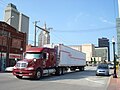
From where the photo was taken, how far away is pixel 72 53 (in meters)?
38.6

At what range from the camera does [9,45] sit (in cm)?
5097

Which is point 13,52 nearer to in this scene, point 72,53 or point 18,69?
point 72,53

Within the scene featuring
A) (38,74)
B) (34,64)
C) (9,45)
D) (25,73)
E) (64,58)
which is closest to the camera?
(25,73)

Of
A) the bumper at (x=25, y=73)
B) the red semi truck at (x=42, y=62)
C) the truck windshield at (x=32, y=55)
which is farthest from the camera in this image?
the truck windshield at (x=32, y=55)

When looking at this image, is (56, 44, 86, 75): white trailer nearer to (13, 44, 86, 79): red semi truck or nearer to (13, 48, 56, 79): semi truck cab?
(13, 44, 86, 79): red semi truck

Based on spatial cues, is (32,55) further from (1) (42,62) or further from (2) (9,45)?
(2) (9,45)

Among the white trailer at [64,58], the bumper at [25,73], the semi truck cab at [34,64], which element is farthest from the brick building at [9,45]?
the bumper at [25,73]

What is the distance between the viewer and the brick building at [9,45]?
48500mm

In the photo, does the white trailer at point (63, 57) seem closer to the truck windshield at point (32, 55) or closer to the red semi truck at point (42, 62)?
the red semi truck at point (42, 62)

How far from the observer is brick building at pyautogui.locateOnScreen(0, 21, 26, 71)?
159 feet

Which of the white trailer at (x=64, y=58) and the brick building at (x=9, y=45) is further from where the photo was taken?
the brick building at (x=9, y=45)

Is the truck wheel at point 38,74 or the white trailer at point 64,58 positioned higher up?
the white trailer at point 64,58

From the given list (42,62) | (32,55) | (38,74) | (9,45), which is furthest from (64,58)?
(9,45)

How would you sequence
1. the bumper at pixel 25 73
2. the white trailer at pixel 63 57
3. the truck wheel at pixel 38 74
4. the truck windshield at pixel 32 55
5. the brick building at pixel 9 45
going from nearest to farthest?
1. the bumper at pixel 25 73
2. the truck wheel at pixel 38 74
3. the truck windshield at pixel 32 55
4. the white trailer at pixel 63 57
5. the brick building at pixel 9 45
